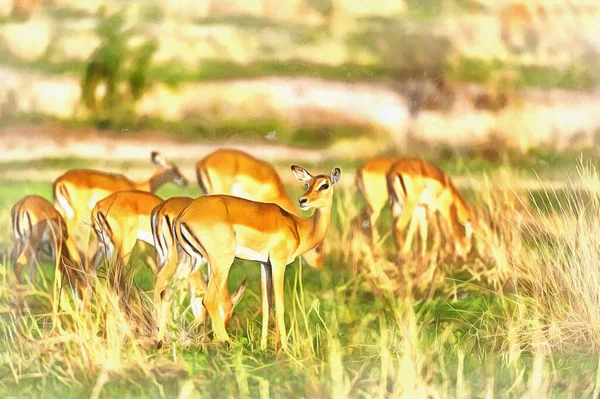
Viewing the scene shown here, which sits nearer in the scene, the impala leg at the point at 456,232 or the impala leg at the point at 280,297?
the impala leg at the point at 280,297

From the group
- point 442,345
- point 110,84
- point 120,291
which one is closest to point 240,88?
point 110,84

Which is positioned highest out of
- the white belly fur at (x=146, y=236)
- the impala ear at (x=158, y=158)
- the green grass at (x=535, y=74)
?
the green grass at (x=535, y=74)

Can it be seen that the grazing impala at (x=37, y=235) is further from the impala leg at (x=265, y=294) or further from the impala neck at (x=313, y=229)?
the impala neck at (x=313, y=229)

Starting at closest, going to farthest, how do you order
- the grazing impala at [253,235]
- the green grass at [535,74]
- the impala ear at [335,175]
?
the grazing impala at [253,235] < the impala ear at [335,175] < the green grass at [535,74]

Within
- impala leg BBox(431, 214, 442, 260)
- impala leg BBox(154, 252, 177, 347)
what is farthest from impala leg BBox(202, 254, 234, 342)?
impala leg BBox(431, 214, 442, 260)

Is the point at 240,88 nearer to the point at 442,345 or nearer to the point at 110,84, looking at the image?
the point at 110,84

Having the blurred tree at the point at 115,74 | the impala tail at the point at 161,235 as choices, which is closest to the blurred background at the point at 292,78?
the blurred tree at the point at 115,74

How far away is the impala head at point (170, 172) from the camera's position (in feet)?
7.25

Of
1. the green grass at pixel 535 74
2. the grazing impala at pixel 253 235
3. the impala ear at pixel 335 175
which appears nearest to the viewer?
the grazing impala at pixel 253 235

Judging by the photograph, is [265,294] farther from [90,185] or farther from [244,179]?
[90,185]

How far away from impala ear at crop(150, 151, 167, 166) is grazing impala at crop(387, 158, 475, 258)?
660 millimetres

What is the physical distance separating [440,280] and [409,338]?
20 centimetres

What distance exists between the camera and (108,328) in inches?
83.3

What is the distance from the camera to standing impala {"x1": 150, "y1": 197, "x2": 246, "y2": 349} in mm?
2117
